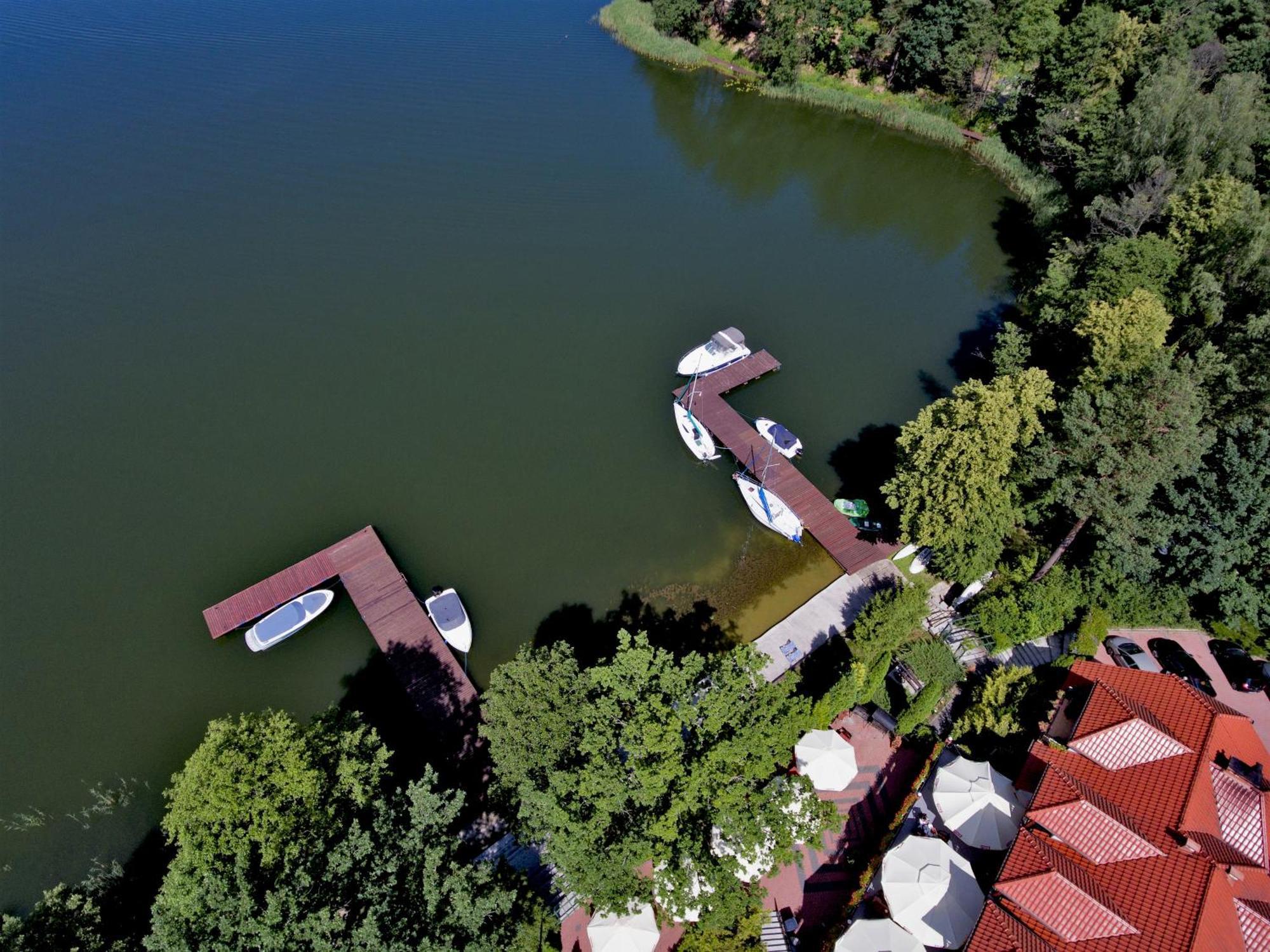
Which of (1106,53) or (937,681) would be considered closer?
(937,681)

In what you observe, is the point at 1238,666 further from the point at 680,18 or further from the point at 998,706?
the point at 680,18

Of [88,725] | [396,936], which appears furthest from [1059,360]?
[88,725]

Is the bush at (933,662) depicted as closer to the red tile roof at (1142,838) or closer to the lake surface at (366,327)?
the red tile roof at (1142,838)

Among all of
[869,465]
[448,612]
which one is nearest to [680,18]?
[869,465]

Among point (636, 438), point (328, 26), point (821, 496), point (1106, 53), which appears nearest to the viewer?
point (821, 496)

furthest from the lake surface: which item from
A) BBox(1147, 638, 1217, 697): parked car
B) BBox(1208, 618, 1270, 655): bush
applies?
BBox(1208, 618, 1270, 655): bush

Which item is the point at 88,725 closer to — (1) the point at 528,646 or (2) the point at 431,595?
(2) the point at 431,595
